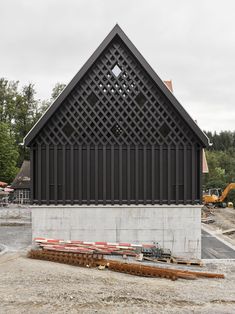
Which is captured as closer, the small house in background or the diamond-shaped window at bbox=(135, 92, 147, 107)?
the diamond-shaped window at bbox=(135, 92, 147, 107)

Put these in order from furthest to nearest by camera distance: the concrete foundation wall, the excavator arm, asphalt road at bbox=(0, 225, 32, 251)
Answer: the excavator arm
asphalt road at bbox=(0, 225, 32, 251)
the concrete foundation wall

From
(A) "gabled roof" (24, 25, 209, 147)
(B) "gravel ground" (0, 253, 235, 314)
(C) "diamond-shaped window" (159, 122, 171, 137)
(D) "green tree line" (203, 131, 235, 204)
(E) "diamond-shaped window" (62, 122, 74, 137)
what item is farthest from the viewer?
(D) "green tree line" (203, 131, 235, 204)

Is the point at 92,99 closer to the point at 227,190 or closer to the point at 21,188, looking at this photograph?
the point at 21,188

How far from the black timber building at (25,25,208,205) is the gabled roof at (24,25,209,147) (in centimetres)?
5

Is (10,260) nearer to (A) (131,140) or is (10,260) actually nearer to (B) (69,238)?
(B) (69,238)

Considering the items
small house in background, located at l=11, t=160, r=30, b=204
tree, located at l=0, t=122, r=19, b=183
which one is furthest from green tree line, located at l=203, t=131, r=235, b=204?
tree, located at l=0, t=122, r=19, b=183

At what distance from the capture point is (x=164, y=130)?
17.1 metres

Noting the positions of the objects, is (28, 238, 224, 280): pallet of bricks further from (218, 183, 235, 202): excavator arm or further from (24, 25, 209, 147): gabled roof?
(218, 183, 235, 202): excavator arm

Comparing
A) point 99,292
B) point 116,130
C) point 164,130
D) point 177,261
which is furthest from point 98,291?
point 164,130

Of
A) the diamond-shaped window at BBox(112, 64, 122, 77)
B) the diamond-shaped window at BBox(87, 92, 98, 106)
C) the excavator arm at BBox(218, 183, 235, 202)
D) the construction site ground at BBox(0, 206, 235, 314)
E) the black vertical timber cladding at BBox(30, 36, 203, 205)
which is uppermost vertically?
the diamond-shaped window at BBox(112, 64, 122, 77)

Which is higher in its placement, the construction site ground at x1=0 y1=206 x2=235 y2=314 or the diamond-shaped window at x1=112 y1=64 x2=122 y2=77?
the diamond-shaped window at x1=112 y1=64 x2=122 y2=77

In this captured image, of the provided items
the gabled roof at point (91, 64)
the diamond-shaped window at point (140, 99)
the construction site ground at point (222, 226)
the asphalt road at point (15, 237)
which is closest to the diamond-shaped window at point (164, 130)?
the gabled roof at point (91, 64)

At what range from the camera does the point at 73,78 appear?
54.7 feet

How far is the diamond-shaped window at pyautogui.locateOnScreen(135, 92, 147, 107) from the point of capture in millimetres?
17094
